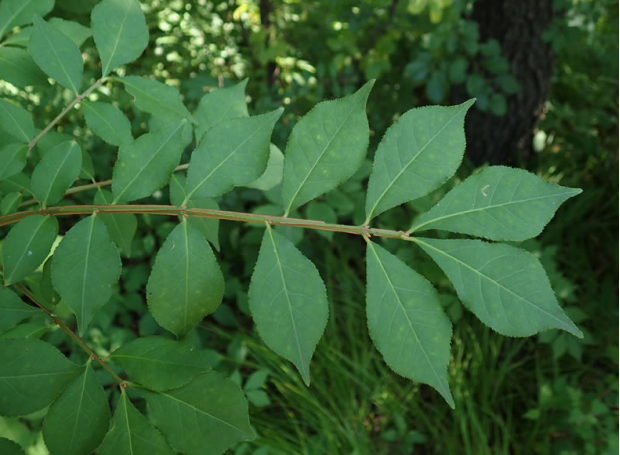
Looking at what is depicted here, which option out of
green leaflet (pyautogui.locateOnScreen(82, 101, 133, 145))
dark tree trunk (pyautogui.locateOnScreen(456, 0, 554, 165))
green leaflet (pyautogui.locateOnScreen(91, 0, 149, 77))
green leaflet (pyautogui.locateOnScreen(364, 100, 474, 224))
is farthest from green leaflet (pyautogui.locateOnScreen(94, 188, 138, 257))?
dark tree trunk (pyautogui.locateOnScreen(456, 0, 554, 165))

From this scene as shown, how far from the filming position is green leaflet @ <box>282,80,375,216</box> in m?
Answer: 0.60

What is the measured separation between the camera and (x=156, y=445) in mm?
604

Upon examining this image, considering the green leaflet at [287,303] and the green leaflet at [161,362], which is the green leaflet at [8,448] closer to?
the green leaflet at [161,362]

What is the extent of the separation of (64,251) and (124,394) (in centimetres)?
18

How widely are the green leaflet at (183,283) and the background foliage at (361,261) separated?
936 mm

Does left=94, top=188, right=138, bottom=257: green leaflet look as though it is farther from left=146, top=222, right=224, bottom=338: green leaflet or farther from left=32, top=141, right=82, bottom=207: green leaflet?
left=146, top=222, right=224, bottom=338: green leaflet

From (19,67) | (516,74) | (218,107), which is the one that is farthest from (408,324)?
(516,74)

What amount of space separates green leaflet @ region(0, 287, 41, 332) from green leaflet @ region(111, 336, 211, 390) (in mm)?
130

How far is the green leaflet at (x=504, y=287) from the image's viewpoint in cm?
55

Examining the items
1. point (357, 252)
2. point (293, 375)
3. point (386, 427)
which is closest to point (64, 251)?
point (293, 375)

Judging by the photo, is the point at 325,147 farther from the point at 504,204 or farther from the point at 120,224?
the point at 120,224

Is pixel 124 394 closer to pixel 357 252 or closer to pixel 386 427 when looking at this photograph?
pixel 386 427

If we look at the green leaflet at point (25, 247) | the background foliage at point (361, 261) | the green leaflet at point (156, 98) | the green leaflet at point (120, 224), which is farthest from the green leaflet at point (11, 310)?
the background foliage at point (361, 261)

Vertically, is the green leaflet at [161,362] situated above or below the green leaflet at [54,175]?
below
